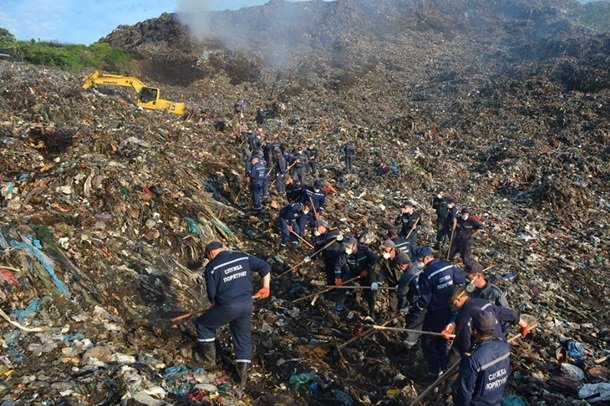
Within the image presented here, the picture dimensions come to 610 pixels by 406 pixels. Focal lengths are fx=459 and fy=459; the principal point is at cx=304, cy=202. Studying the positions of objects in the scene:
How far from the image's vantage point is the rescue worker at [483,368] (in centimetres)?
330

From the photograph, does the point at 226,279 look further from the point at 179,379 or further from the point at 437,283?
the point at 437,283

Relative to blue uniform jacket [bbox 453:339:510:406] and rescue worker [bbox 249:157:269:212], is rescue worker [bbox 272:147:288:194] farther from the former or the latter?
blue uniform jacket [bbox 453:339:510:406]

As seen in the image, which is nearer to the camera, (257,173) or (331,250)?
(331,250)

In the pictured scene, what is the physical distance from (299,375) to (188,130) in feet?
38.9

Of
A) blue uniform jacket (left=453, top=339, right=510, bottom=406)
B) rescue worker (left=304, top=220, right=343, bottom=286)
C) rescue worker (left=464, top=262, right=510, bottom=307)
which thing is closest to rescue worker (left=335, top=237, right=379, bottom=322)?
rescue worker (left=304, top=220, right=343, bottom=286)

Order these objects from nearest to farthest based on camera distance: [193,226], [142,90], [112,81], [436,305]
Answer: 1. [436,305]
2. [193,226]
3. [142,90]
4. [112,81]

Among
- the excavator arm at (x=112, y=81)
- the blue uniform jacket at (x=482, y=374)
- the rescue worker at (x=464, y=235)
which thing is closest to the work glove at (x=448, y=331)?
the blue uniform jacket at (x=482, y=374)

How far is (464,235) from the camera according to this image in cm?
951

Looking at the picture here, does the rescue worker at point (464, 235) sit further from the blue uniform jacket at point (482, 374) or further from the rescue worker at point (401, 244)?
the blue uniform jacket at point (482, 374)

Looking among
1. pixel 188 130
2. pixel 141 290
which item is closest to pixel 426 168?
pixel 188 130

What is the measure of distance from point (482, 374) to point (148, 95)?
18.6m

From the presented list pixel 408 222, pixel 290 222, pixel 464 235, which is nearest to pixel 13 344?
pixel 290 222

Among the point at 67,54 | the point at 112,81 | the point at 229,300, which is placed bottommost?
the point at 229,300

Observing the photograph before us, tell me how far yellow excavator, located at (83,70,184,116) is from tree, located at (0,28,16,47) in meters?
19.7
